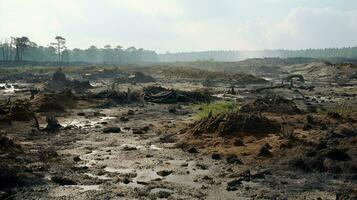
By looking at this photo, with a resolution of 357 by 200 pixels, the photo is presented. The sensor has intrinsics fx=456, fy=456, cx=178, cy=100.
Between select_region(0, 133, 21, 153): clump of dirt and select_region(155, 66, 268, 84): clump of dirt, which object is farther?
select_region(155, 66, 268, 84): clump of dirt

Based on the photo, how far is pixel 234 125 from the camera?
2948 cm

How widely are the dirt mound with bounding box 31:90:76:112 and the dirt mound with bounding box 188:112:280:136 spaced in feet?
59.7

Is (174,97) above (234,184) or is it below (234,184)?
below

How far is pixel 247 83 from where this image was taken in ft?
299

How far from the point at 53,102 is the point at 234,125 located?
2192 centimetres

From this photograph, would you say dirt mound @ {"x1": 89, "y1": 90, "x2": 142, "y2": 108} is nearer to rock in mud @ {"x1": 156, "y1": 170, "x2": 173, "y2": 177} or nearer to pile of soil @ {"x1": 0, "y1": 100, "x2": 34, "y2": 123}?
pile of soil @ {"x1": 0, "y1": 100, "x2": 34, "y2": 123}

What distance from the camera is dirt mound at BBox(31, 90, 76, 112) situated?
1711 inches

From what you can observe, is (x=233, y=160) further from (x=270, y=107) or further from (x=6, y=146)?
(x=270, y=107)

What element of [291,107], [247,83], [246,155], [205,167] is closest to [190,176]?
[205,167]

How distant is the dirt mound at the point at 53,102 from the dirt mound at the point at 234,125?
59.7 feet

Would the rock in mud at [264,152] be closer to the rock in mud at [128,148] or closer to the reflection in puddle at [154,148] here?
the reflection in puddle at [154,148]

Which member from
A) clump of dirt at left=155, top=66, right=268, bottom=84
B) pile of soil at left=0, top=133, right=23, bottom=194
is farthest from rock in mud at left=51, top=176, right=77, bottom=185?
clump of dirt at left=155, top=66, right=268, bottom=84

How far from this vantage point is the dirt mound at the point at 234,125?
2929cm

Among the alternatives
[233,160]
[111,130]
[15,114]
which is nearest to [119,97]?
[15,114]
